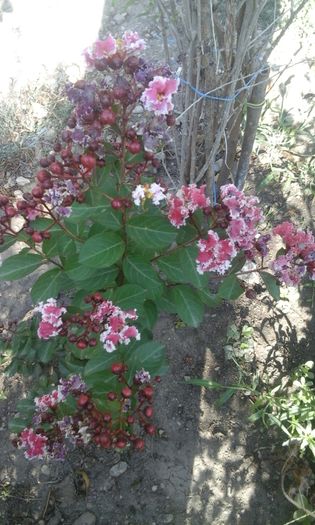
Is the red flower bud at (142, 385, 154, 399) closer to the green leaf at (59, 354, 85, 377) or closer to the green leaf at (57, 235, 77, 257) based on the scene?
the green leaf at (59, 354, 85, 377)

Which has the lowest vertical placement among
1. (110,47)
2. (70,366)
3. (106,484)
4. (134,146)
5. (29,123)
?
(106,484)

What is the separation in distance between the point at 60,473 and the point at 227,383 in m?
0.80

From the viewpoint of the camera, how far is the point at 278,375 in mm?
2059

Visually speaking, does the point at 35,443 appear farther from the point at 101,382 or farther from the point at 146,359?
the point at 146,359

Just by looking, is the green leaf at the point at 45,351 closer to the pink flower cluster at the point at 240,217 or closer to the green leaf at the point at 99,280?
the green leaf at the point at 99,280

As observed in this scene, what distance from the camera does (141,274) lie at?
1.25 m

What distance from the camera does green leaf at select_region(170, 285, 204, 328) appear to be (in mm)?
1347

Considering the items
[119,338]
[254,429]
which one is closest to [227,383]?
[254,429]

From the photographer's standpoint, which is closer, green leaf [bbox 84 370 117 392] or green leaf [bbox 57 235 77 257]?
green leaf [bbox 84 370 117 392]

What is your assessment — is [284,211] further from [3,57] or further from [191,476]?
[3,57]

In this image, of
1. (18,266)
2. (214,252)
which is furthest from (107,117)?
(18,266)

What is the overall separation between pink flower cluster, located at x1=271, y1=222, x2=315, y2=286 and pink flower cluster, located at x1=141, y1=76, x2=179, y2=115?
1.61 ft

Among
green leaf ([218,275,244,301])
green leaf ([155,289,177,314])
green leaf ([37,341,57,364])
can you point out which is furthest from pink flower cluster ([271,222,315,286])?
green leaf ([37,341,57,364])

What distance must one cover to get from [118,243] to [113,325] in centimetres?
23
